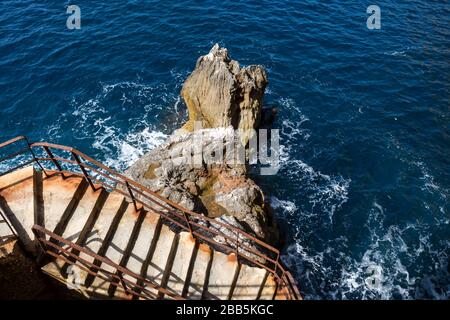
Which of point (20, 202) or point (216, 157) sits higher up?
point (20, 202)

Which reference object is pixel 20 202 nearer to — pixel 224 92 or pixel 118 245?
pixel 118 245

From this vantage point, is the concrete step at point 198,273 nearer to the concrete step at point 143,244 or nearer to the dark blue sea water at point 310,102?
the concrete step at point 143,244

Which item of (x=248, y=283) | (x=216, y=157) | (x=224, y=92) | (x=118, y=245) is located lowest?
(x=216, y=157)

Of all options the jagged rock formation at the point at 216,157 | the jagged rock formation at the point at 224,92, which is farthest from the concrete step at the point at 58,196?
the jagged rock formation at the point at 224,92

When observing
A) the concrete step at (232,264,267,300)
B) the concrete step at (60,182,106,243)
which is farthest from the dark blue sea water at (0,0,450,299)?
the concrete step at (60,182,106,243)

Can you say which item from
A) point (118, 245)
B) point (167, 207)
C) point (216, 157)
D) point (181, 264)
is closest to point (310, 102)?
point (216, 157)
